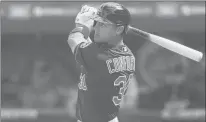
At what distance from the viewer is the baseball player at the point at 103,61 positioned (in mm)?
2975

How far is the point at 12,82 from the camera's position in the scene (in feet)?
22.4

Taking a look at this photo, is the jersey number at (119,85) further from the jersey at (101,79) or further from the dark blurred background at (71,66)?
the dark blurred background at (71,66)

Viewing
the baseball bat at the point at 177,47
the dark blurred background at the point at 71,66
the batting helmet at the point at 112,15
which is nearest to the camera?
the batting helmet at the point at 112,15

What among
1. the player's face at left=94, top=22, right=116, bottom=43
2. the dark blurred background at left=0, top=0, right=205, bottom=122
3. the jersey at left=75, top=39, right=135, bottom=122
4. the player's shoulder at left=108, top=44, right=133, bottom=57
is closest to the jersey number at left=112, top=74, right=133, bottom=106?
the jersey at left=75, top=39, right=135, bottom=122

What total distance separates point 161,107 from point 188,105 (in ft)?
1.20

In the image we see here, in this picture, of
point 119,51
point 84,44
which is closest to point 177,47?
point 119,51

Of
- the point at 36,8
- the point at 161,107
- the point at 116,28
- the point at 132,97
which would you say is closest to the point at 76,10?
the point at 36,8

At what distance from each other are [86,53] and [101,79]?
7.2 inches

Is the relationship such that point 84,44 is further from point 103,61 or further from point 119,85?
point 119,85

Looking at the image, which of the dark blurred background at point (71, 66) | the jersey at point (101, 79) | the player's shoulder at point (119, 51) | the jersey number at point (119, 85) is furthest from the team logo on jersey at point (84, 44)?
the dark blurred background at point (71, 66)

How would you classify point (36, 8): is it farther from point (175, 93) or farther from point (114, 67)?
point (114, 67)

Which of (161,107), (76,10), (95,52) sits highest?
(95,52)

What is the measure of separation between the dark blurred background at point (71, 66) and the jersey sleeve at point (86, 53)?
Answer: 321 cm

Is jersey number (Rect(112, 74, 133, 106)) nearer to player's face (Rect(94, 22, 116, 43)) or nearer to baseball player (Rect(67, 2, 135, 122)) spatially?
baseball player (Rect(67, 2, 135, 122))
